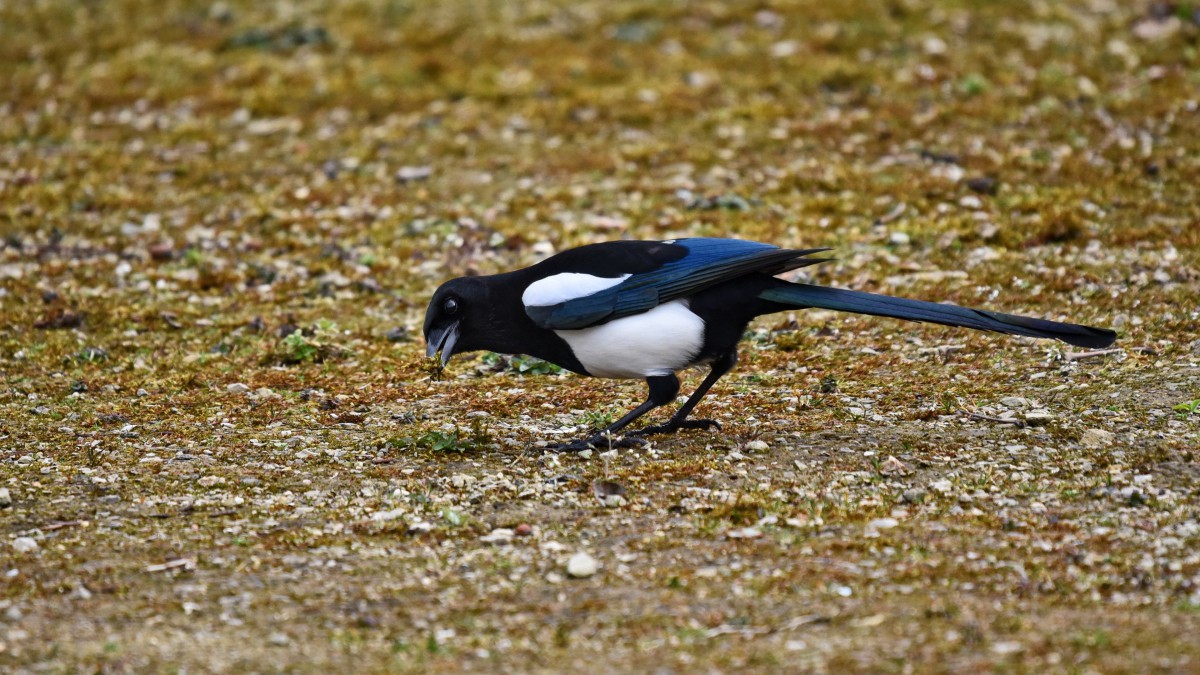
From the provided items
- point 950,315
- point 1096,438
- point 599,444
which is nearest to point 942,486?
point 950,315

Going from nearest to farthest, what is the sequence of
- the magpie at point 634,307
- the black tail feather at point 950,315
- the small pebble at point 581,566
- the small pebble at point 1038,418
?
the small pebble at point 581,566 → the black tail feather at point 950,315 → the magpie at point 634,307 → the small pebble at point 1038,418

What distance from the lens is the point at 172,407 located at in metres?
6.07

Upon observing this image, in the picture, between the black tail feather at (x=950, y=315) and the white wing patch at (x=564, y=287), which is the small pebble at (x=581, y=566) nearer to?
the white wing patch at (x=564, y=287)

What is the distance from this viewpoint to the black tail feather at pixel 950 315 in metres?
5.07

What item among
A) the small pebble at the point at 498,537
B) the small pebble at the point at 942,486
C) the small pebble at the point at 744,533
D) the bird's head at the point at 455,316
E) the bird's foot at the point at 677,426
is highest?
the bird's head at the point at 455,316

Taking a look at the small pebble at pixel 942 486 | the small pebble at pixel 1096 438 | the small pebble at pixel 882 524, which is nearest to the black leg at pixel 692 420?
the small pebble at pixel 942 486

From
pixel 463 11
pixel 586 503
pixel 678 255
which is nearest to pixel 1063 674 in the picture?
pixel 586 503

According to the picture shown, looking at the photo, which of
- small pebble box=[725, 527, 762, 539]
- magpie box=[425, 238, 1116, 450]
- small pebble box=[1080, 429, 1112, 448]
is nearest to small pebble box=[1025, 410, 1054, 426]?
small pebble box=[1080, 429, 1112, 448]

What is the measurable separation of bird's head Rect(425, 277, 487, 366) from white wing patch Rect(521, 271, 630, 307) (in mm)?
226

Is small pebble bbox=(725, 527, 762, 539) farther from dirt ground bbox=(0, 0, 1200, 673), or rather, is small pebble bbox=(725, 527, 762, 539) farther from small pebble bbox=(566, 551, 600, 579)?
small pebble bbox=(566, 551, 600, 579)

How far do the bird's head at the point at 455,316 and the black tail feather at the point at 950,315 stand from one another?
1.30 meters

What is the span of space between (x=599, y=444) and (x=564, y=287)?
655 mm

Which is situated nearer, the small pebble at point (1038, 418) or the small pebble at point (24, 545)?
the small pebble at point (24, 545)

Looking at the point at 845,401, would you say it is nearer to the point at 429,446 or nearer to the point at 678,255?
the point at 678,255
